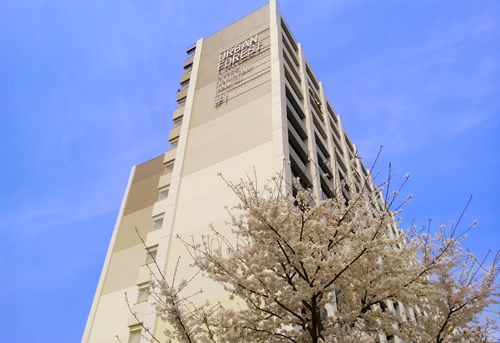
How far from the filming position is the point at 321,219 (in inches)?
326

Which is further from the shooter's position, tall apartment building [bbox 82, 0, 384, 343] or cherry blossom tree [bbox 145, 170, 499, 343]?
tall apartment building [bbox 82, 0, 384, 343]

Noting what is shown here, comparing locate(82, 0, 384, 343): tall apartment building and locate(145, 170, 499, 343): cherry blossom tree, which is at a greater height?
locate(82, 0, 384, 343): tall apartment building

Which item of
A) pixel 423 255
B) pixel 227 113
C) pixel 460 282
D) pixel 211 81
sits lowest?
pixel 460 282

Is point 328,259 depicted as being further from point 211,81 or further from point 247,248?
point 211,81

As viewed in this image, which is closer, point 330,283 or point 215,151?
point 330,283

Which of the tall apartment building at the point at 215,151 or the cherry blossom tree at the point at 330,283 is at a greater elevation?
the tall apartment building at the point at 215,151

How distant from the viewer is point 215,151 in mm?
20219

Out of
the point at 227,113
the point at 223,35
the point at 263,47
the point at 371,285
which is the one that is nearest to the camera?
the point at 371,285

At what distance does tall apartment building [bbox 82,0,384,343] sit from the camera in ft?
58.2

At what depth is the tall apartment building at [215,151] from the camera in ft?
58.2

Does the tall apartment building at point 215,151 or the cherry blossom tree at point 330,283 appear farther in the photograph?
the tall apartment building at point 215,151

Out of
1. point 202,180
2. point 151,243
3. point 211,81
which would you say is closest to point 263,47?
point 211,81

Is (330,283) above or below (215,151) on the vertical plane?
below

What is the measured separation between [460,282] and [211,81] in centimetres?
1966
